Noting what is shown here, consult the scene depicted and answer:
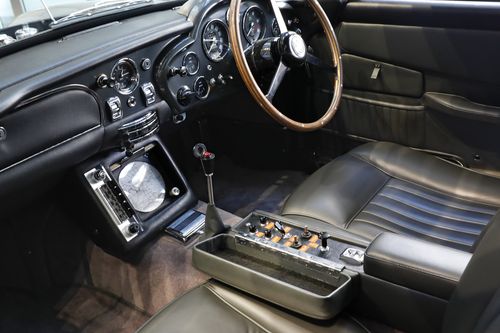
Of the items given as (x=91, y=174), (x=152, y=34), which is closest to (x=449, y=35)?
(x=152, y=34)

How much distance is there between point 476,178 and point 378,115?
0.58 m

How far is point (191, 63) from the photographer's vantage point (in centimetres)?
186

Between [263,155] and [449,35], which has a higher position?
[449,35]

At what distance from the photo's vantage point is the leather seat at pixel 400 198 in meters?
1.57

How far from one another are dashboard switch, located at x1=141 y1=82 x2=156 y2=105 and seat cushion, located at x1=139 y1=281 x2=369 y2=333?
0.72 m

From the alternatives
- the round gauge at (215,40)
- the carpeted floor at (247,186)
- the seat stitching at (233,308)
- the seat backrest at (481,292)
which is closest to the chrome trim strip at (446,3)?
the round gauge at (215,40)

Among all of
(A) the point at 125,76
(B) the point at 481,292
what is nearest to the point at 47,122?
(A) the point at 125,76

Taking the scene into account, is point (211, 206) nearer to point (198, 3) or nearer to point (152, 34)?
point (152, 34)

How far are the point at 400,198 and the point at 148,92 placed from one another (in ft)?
2.98

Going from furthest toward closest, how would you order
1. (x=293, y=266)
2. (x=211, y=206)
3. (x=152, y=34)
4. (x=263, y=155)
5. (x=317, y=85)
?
(x=263, y=155), (x=317, y=85), (x=152, y=34), (x=211, y=206), (x=293, y=266)

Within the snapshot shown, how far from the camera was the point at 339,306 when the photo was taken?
3.89 ft

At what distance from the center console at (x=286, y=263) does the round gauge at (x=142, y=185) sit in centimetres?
50

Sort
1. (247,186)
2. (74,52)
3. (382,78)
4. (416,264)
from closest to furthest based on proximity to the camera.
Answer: (416,264)
(74,52)
(382,78)
(247,186)

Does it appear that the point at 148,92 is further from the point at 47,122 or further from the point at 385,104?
the point at 385,104
